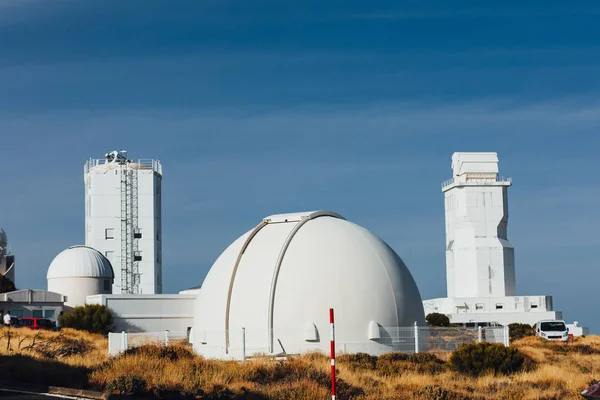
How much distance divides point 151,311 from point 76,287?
12.5 m

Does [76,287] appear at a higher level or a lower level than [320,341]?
higher

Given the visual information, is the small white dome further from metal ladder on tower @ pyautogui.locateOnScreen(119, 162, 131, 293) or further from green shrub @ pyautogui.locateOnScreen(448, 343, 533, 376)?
green shrub @ pyautogui.locateOnScreen(448, 343, 533, 376)

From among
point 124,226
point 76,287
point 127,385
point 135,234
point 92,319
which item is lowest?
point 127,385

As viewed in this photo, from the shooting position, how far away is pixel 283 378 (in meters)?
18.0

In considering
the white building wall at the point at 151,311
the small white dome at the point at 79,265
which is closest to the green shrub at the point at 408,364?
the white building wall at the point at 151,311

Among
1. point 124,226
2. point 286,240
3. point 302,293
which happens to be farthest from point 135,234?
point 302,293

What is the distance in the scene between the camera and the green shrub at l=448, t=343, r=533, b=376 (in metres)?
21.9

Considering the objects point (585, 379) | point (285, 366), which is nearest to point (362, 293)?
point (285, 366)

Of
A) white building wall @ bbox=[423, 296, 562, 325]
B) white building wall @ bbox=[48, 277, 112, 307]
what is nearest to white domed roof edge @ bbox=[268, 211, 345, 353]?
white building wall @ bbox=[48, 277, 112, 307]

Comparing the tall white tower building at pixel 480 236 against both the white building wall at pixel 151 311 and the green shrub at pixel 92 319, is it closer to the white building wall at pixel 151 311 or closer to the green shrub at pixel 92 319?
the white building wall at pixel 151 311

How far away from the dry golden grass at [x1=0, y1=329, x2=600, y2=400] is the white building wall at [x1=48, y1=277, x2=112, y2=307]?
29856 millimetres

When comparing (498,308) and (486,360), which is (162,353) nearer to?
(486,360)

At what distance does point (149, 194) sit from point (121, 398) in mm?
62754

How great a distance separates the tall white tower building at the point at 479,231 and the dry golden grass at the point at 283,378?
62.7 m
